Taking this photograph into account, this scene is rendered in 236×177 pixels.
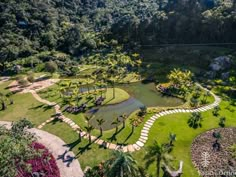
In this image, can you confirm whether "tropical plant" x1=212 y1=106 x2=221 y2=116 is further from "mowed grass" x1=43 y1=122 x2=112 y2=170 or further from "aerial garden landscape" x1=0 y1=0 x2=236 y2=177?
"mowed grass" x1=43 y1=122 x2=112 y2=170

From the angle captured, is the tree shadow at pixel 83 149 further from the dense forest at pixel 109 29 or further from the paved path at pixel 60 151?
the dense forest at pixel 109 29

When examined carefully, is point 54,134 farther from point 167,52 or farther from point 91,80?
point 167,52

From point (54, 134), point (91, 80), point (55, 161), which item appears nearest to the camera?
point (55, 161)

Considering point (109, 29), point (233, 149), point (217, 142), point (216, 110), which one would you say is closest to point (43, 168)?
point (217, 142)

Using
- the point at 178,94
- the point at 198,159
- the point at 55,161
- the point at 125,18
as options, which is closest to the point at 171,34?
the point at 125,18

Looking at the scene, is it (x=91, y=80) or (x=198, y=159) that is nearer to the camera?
(x=198, y=159)

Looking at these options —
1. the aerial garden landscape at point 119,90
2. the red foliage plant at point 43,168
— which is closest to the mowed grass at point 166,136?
the aerial garden landscape at point 119,90

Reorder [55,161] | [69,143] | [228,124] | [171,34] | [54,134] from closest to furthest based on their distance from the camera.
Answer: [55,161], [69,143], [54,134], [228,124], [171,34]

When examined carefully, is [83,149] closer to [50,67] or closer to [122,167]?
[122,167]
